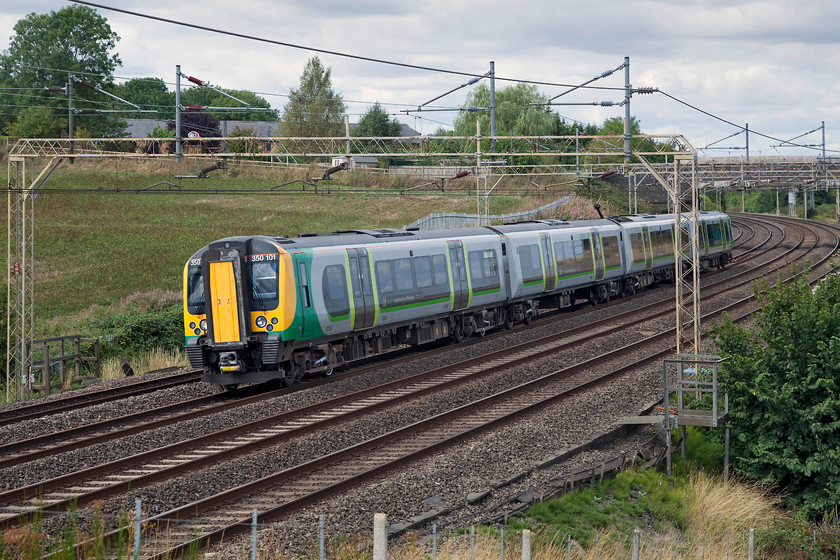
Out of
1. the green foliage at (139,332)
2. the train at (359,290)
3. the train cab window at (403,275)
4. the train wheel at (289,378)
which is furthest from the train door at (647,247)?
the train wheel at (289,378)

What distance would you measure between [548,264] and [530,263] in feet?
4.15

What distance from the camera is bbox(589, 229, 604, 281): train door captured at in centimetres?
3081

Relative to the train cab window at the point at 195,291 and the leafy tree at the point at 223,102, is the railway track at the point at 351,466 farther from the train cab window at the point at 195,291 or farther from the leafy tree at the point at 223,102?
the leafy tree at the point at 223,102

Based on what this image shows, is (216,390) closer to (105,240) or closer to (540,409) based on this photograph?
(540,409)

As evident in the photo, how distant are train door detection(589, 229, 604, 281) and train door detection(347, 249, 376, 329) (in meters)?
12.9

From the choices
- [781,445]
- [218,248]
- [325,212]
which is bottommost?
[781,445]

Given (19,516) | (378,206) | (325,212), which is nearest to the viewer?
(19,516)

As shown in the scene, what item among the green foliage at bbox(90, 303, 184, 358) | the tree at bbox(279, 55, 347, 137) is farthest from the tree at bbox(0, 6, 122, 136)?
the green foliage at bbox(90, 303, 184, 358)

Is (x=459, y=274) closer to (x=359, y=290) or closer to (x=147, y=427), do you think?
(x=359, y=290)

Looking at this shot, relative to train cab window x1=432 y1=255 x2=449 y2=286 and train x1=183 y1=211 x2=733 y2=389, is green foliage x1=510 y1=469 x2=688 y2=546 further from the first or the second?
train cab window x1=432 y1=255 x2=449 y2=286

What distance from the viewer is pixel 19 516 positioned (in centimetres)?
951

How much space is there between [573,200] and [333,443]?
151 feet

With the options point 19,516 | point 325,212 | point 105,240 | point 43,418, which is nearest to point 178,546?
point 19,516

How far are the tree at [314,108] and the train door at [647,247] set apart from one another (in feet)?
172
